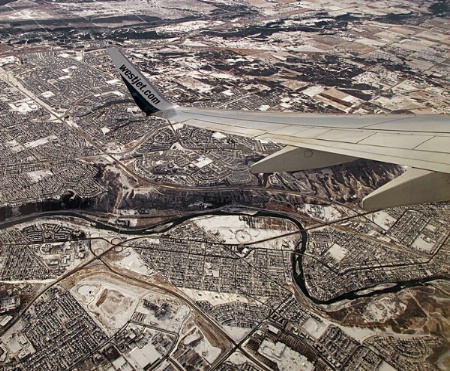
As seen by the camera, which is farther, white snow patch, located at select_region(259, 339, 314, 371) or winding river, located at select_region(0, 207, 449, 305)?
winding river, located at select_region(0, 207, 449, 305)

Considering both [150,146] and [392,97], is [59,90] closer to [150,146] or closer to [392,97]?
[150,146]

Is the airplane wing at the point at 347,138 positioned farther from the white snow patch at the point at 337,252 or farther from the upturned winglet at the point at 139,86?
the white snow patch at the point at 337,252

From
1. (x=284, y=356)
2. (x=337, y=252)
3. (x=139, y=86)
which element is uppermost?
(x=139, y=86)

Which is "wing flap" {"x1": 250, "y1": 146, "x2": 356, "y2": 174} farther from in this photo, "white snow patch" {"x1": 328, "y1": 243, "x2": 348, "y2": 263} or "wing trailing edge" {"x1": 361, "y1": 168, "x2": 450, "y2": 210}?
"white snow patch" {"x1": 328, "y1": 243, "x2": 348, "y2": 263}

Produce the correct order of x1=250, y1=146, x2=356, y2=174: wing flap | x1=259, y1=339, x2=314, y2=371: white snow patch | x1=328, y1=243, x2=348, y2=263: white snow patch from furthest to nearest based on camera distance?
x1=328, y1=243, x2=348, y2=263: white snow patch, x1=259, y1=339, x2=314, y2=371: white snow patch, x1=250, y1=146, x2=356, y2=174: wing flap

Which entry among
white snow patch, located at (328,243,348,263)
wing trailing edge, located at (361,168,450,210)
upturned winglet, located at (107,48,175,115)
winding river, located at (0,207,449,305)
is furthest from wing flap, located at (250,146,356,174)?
white snow patch, located at (328,243,348,263)

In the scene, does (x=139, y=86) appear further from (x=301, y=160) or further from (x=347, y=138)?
(x=347, y=138)

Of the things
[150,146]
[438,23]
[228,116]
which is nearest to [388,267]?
→ [228,116]

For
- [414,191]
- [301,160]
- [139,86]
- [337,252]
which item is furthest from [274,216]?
[414,191]
